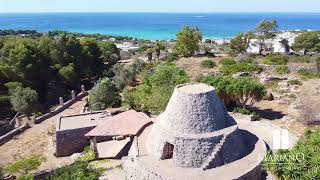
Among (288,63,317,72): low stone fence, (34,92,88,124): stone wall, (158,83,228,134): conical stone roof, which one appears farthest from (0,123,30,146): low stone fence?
(288,63,317,72): low stone fence

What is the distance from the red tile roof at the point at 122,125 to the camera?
912 inches

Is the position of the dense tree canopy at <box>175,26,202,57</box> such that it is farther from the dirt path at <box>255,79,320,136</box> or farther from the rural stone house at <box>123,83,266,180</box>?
the rural stone house at <box>123,83,266,180</box>

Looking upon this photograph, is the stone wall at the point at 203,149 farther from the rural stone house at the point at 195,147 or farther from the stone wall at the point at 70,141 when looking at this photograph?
the stone wall at the point at 70,141

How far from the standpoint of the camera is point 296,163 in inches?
649

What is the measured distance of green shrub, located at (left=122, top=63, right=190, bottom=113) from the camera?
29203 mm

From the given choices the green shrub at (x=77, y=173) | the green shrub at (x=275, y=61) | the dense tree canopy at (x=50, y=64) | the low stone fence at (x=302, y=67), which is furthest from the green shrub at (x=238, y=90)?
the green shrub at (x=275, y=61)

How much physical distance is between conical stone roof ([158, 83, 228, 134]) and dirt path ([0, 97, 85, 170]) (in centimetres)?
872

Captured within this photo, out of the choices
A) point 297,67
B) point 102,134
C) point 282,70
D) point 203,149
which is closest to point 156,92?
point 102,134

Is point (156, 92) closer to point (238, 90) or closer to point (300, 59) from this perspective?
point (238, 90)

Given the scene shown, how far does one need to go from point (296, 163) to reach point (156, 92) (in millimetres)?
15396

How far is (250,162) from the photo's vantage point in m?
17.7

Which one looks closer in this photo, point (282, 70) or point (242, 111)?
point (242, 111)

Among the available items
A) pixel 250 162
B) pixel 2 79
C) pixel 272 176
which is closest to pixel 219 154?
pixel 250 162

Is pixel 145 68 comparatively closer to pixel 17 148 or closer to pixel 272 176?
pixel 17 148
